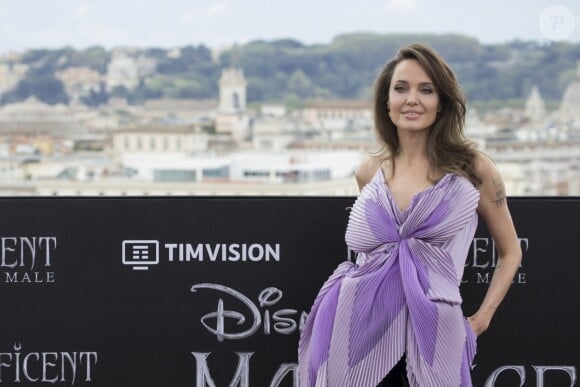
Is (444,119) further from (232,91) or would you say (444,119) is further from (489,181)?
(232,91)

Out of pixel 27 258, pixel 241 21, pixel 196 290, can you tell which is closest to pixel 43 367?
pixel 27 258

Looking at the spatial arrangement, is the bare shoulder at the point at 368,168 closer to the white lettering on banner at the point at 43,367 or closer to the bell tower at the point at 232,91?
the white lettering on banner at the point at 43,367

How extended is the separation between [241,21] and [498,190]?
7782 centimetres

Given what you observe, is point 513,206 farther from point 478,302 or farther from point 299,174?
point 299,174

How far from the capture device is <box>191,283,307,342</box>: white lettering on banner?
2730 millimetres

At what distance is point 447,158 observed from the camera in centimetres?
217

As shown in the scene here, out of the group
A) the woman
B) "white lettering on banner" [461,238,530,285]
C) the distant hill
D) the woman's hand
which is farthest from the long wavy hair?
the distant hill

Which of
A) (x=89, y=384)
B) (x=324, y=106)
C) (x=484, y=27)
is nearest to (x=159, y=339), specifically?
(x=89, y=384)

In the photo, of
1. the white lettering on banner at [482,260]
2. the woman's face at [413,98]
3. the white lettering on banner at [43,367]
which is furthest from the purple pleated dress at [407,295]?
the white lettering on banner at [43,367]

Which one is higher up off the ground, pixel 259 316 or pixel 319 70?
pixel 259 316

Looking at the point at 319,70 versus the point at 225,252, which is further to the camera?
the point at 319,70

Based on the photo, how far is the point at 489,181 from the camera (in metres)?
2.18

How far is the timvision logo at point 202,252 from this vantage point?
274 cm

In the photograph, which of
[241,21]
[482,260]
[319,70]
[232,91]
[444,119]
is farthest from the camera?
[241,21]
